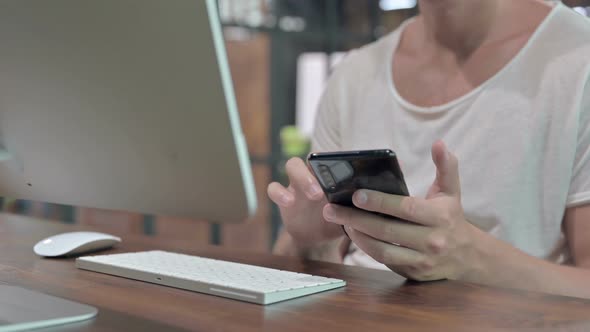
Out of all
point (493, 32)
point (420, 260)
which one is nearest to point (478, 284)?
point (420, 260)

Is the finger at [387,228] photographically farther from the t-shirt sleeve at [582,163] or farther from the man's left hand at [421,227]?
the t-shirt sleeve at [582,163]

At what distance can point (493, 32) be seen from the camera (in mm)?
1276

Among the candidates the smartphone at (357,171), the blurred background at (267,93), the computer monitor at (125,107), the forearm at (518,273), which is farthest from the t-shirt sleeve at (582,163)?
the blurred background at (267,93)

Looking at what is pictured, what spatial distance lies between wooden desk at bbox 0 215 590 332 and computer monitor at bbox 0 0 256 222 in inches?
3.7

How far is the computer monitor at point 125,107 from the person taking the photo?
2.20 feet

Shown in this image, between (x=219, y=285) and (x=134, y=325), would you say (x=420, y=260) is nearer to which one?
(x=219, y=285)

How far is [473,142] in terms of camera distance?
121 cm

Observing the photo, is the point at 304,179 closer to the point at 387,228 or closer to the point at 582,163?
the point at 387,228

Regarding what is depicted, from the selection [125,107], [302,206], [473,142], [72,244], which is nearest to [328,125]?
[473,142]

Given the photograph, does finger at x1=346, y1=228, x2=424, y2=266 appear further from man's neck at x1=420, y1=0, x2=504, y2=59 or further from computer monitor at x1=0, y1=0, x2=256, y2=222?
man's neck at x1=420, y1=0, x2=504, y2=59

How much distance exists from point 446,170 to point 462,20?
21.7 inches

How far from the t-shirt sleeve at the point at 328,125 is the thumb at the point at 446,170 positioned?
1.95 feet

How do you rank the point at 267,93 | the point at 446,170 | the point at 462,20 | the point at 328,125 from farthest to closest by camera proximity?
the point at 267,93 → the point at 328,125 → the point at 462,20 → the point at 446,170

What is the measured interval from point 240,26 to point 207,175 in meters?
2.51
